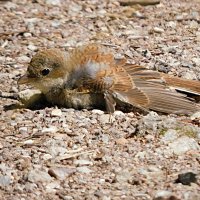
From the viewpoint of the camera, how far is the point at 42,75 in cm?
889

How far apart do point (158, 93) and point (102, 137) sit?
50.1 inches

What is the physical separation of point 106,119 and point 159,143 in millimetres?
758

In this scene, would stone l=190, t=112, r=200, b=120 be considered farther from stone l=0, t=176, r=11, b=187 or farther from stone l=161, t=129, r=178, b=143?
stone l=0, t=176, r=11, b=187

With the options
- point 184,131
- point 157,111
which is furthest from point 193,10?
point 184,131

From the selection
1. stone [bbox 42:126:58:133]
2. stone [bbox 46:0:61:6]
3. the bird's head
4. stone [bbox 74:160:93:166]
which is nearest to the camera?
stone [bbox 74:160:93:166]

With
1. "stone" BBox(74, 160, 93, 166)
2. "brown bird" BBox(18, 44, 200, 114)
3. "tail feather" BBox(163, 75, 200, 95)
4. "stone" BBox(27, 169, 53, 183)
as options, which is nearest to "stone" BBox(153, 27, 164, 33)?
"tail feather" BBox(163, 75, 200, 95)

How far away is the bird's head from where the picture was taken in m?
8.81

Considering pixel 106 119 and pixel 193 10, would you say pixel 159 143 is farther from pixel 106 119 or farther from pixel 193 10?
pixel 193 10

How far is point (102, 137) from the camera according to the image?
7.92 m

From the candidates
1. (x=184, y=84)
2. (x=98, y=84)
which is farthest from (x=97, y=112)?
(x=184, y=84)

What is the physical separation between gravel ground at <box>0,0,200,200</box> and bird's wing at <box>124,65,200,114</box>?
20 centimetres

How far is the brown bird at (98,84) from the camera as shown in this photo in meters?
8.68

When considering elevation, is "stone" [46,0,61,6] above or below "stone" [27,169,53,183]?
below

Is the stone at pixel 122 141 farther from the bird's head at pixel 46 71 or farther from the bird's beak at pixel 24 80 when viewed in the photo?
the bird's beak at pixel 24 80
